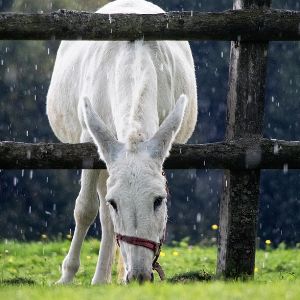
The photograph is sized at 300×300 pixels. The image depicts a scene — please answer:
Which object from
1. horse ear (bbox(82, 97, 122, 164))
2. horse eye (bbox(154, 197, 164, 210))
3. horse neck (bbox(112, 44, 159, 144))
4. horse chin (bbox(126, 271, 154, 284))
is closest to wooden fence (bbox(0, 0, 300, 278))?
horse neck (bbox(112, 44, 159, 144))

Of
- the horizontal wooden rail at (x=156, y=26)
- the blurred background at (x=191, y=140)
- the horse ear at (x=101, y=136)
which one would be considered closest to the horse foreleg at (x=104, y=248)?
the horizontal wooden rail at (x=156, y=26)

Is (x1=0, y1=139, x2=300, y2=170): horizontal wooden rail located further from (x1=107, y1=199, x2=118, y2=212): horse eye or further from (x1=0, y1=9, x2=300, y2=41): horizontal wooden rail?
(x1=107, y1=199, x2=118, y2=212): horse eye

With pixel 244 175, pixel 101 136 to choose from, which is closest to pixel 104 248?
pixel 244 175

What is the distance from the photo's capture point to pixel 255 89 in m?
6.55

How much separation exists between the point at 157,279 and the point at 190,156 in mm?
2009

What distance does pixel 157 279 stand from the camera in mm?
8031

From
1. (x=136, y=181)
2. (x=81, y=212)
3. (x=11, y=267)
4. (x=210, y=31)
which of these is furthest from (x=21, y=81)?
(x=136, y=181)

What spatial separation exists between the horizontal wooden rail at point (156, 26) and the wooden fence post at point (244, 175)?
123mm

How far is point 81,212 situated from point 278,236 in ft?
37.3

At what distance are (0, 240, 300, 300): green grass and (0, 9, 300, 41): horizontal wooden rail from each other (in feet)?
5.30

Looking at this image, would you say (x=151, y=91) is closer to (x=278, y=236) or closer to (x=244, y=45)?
(x=244, y=45)

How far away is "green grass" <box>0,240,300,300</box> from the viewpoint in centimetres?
446

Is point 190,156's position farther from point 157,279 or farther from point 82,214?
point 157,279

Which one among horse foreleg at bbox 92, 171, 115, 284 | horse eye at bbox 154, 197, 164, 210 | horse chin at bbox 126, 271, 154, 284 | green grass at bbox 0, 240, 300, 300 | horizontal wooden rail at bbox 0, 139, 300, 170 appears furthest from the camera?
horse foreleg at bbox 92, 171, 115, 284
